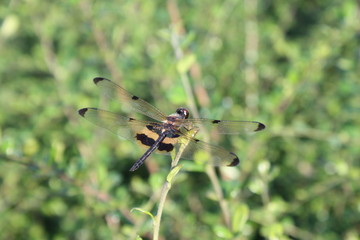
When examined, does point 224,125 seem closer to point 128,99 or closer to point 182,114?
point 182,114

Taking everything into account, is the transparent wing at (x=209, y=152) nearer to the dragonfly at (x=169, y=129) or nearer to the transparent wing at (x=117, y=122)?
the dragonfly at (x=169, y=129)

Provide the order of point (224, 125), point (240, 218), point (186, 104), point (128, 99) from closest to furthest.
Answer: point (240, 218)
point (224, 125)
point (128, 99)
point (186, 104)

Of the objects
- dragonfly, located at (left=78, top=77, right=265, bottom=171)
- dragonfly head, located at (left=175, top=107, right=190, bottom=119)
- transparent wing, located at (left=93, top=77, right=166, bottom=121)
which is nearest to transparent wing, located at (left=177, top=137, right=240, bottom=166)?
dragonfly, located at (left=78, top=77, right=265, bottom=171)

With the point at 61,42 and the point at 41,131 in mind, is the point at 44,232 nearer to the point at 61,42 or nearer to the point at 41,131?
the point at 41,131

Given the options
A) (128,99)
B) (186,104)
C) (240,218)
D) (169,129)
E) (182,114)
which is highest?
Answer: (186,104)

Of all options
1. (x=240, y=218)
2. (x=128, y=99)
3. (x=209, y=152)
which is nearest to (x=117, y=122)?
(x=128, y=99)

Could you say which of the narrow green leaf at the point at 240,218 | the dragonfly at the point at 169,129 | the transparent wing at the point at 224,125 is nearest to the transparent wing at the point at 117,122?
the dragonfly at the point at 169,129

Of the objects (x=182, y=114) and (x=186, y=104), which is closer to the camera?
(x=182, y=114)
